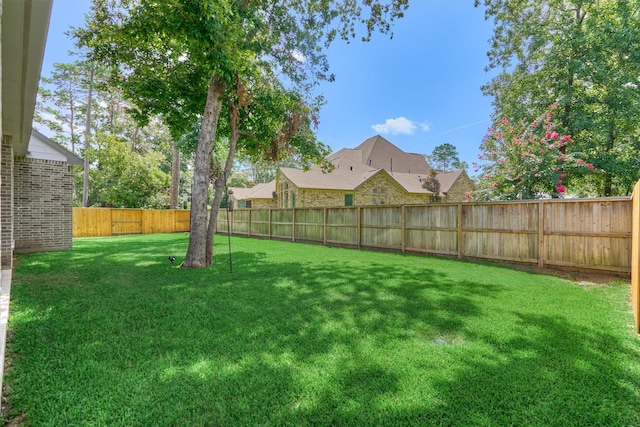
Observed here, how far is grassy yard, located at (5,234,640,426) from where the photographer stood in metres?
1.88

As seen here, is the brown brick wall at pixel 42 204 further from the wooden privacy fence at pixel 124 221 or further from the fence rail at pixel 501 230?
the wooden privacy fence at pixel 124 221

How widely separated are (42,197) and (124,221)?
894 centimetres

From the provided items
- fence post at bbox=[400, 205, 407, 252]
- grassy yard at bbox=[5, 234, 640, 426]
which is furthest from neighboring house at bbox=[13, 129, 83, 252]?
fence post at bbox=[400, 205, 407, 252]

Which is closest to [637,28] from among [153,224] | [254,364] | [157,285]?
[254,364]

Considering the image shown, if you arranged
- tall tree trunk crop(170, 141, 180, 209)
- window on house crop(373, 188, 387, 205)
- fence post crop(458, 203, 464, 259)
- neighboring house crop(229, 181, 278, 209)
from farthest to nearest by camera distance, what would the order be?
neighboring house crop(229, 181, 278, 209), window on house crop(373, 188, 387, 205), tall tree trunk crop(170, 141, 180, 209), fence post crop(458, 203, 464, 259)

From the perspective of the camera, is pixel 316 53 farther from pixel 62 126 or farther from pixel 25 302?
pixel 62 126

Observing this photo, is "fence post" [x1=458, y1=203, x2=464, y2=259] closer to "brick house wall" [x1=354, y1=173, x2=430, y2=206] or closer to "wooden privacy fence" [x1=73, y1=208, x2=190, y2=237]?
"brick house wall" [x1=354, y1=173, x2=430, y2=206]

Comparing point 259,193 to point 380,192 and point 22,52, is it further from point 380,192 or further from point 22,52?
point 22,52

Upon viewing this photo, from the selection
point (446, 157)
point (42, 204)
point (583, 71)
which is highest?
point (446, 157)

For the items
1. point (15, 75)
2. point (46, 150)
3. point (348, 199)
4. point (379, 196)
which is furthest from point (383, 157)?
point (15, 75)

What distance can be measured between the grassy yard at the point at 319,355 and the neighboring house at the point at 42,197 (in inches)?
181

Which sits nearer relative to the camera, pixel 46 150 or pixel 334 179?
pixel 46 150

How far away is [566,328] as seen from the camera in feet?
10.7

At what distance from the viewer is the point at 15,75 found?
12.7 feet
